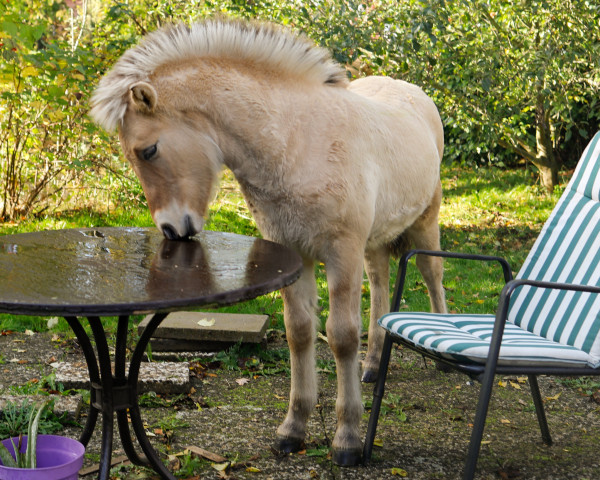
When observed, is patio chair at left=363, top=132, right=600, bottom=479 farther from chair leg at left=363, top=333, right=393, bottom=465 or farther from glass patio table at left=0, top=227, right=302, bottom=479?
glass patio table at left=0, top=227, right=302, bottom=479

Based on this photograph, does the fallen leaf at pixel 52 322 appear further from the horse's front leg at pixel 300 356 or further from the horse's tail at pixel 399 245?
the horse's tail at pixel 399 245

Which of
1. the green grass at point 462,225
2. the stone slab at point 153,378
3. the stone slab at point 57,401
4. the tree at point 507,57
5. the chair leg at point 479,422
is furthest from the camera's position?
the tree at point 507,57

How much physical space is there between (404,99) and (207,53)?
56.5 inches

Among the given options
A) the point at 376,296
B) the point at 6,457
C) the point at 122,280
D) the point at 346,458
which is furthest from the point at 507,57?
the point at 6,457

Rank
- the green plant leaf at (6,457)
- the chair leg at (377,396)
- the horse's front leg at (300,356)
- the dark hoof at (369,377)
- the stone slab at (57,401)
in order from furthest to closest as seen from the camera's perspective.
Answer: the dark hoof at (369,377), the stone slab at (57,401), the horse's front leg at (300,356), the chair leg at (377,396), the green plant leaf at (6,457)

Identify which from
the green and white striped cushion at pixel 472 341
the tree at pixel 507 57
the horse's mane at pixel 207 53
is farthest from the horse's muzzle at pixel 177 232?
the tree at pixel 507 57

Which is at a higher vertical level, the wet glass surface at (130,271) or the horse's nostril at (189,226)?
the horse's nostril at (189,226)

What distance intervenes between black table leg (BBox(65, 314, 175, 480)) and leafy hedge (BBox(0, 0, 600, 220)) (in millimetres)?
3379

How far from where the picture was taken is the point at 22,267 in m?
2.31

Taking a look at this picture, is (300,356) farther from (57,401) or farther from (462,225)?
(462,225)

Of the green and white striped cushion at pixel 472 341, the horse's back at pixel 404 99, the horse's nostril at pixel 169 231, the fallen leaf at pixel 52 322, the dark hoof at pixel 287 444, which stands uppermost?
the horse's back at pixel 404 99

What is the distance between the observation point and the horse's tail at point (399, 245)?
404cm

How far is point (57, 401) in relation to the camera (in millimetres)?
3168

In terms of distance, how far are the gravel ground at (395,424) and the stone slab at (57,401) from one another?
0.09 metres
